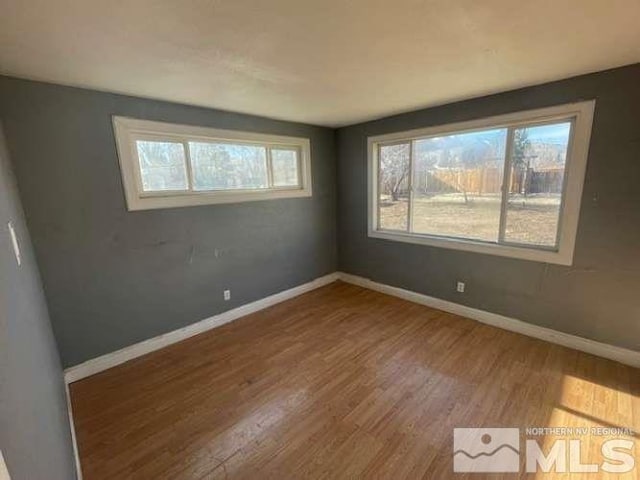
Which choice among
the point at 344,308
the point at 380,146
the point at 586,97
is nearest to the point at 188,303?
the point at 344,308

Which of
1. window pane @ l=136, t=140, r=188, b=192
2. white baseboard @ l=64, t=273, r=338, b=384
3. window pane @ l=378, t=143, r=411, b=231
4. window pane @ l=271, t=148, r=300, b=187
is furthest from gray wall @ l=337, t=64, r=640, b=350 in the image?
window pane @ l=136, t=140, r=188, b=192

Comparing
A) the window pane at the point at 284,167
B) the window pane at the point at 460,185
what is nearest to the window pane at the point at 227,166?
the window pane at the point at 284,167

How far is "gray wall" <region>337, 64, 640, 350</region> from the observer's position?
217cm

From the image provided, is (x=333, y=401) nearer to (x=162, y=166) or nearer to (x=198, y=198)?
(x=198, y=198)

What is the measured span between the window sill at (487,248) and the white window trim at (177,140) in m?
1.55

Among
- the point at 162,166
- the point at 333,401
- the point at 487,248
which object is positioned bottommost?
the point at 333,401

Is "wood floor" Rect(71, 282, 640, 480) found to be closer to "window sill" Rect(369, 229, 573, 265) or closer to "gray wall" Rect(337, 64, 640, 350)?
"gray wall" Rect(337, 64, 640, 350)

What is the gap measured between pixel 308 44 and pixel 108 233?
2.17 m

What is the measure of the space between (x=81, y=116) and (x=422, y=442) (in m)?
3.31

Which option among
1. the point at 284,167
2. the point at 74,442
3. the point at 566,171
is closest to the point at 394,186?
the point at 284,167

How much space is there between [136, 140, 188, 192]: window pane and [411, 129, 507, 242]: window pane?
104 inches

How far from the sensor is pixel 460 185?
3.18 metres

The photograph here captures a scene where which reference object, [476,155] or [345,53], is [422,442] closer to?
[345,53]

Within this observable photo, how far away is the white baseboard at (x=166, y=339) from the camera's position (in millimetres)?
2395
